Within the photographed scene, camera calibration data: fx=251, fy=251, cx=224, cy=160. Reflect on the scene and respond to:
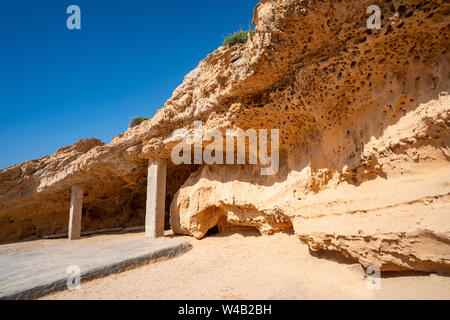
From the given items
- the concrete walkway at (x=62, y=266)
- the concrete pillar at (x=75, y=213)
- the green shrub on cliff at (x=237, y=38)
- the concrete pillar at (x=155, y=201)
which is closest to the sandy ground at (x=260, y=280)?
the concrete walkway at (x=62, y=266)

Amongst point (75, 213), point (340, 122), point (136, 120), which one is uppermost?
point (136, 120)

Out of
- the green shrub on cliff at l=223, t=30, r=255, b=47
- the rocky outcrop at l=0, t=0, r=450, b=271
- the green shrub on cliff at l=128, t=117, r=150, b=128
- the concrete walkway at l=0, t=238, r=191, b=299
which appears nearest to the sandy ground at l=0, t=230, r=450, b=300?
the concrete walkway at l=0, t=238, r=191, b=299

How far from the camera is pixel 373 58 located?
3887 mm

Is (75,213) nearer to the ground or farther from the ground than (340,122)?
nearer to the ground

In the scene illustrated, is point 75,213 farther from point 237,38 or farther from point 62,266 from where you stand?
point 237,38

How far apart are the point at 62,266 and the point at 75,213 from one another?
5.06 metres

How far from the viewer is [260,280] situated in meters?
3.79

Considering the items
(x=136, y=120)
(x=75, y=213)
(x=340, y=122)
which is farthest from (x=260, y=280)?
(x=136, y=120)

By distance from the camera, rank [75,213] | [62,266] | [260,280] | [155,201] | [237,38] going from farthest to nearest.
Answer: [75,213], [155,201], [237,38], [62,266], [260,280]

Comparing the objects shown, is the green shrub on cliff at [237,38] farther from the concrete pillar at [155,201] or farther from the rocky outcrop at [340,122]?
the concrete pillar at [155,201]

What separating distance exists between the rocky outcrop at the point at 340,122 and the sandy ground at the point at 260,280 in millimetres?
269

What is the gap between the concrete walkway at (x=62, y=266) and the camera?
3.53 m

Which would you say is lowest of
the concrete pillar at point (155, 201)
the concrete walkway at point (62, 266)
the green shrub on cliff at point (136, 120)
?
the concrete walkway at point (62, 266)
